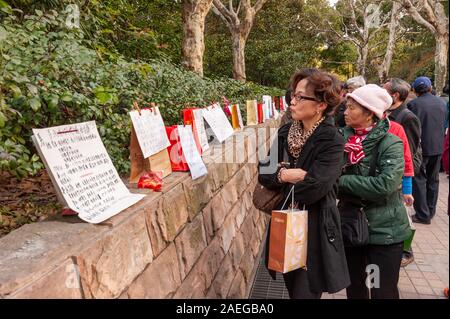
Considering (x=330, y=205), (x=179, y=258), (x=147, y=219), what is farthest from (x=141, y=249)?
(x=330, y=205)

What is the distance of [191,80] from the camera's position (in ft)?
15.3

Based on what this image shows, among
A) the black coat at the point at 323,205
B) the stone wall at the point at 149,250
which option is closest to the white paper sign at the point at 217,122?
the stone wall at the point at 149,250

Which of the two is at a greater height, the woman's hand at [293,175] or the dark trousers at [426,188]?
the woman's hand at [293,175]

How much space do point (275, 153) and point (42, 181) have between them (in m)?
2.19

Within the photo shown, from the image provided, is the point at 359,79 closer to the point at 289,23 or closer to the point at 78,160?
the point at 78,160

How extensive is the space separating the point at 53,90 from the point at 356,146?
1933 millimetres

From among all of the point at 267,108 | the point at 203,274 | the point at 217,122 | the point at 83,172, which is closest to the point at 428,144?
the point at 267,108

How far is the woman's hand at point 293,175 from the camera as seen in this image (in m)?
2.28

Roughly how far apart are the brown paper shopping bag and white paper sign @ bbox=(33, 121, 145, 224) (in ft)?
2.60

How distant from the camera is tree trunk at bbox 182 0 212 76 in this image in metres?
7.19

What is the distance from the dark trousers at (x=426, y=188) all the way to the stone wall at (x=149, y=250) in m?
3.01

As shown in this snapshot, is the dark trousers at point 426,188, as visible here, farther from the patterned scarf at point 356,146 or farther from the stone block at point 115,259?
the stone block at point 115,259

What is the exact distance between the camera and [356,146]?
104 inches

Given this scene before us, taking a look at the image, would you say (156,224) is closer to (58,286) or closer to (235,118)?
(58,286)
